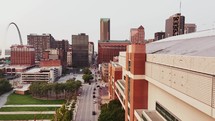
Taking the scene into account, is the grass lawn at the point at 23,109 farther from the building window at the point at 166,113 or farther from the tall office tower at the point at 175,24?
the tall office tower at the point at 175,24

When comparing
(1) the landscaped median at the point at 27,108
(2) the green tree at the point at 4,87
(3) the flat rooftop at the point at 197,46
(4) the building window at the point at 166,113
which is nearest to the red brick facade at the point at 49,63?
(2) the green tree at the point at 4,87

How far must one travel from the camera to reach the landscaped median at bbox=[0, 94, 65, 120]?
168 feet

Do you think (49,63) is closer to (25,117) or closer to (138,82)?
(25,117)

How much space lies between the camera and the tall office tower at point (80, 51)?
17550 cm

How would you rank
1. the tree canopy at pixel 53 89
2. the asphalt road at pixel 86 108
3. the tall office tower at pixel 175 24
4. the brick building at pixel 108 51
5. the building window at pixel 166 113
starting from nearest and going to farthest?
the building window at pixel 166 113, the asphalt road at pixel 86 108, the tree canopy at pixel 53 89, the tall office tower at pixel 175 24, the brick building at pixel 108 51

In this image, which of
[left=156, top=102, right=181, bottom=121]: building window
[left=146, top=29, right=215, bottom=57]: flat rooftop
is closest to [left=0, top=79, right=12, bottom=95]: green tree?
[left=146, top=29, right=215, bottom=57]: flat rooftop

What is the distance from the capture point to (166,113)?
2222 centimetres

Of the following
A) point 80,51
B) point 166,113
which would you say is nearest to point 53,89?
point 166,113

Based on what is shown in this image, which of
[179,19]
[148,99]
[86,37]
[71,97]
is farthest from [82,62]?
[148,99]

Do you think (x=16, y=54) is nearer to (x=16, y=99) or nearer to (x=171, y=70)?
(x=16, y=99)

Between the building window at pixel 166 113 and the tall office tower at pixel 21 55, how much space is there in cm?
12810

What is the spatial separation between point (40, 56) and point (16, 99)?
134m

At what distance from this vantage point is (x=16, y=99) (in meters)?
68.3

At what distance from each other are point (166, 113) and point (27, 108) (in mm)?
45807
